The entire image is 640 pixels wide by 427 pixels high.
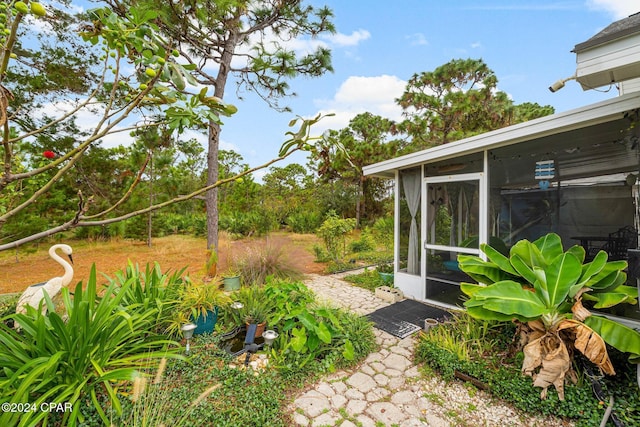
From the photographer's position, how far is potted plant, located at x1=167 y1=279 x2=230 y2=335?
3.08 meters

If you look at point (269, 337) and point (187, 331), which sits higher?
point (187, 331)

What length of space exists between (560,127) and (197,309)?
15.9 feet

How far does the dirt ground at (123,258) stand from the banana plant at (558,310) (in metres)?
4.63

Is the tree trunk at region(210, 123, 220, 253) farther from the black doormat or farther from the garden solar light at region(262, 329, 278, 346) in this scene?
the black doormat

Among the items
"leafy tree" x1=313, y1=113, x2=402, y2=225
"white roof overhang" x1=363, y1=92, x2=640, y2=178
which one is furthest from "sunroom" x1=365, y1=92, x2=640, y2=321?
"leafy tree" x1=313, y1=113, x2=402, y2=225

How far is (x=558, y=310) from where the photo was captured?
262cm

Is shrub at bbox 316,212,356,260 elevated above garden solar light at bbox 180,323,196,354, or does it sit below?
above

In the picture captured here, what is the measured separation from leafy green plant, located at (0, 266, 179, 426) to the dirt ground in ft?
12.1

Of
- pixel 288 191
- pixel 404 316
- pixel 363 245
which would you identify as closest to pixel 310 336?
pixel 404 316

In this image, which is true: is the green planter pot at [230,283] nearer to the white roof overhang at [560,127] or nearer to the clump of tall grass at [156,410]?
the clump of tall grass at [156,410]

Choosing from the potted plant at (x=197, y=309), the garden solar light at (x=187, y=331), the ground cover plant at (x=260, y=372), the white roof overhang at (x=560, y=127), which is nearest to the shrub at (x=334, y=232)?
the white roof overhang at (x=560, y=127)

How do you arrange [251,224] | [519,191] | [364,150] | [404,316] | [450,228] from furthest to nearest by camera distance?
[364,150] < [251,224] < [450,228] < [404,316] < [519,191]

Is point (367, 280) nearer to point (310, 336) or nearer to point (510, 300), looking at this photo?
point (310, 336)

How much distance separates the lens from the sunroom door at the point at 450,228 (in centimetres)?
425
